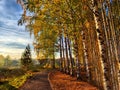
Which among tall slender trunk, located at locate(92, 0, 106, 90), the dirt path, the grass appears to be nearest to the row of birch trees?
tall slender trunk, located at locate(92, 0, 106, 90)

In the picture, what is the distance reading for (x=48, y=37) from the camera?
1380 inches

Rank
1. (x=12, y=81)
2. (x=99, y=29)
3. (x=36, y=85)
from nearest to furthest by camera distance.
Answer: (x=99, y=29)
(x=36, y=85)
(x=12, y=81)

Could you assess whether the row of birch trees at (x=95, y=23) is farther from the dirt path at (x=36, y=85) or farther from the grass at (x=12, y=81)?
the grass at (x=12, y=81)

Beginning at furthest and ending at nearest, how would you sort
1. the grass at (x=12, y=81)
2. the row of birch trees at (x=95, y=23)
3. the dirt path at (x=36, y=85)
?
the grass at (x=12, y=81), the dirt path at (x=36, y=85), the row of birch trees at (x=95, y=23)

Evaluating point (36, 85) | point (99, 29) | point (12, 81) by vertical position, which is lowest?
point (36, 85)

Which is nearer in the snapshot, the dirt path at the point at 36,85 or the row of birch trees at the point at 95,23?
the row of birch trees at the point at 95,23

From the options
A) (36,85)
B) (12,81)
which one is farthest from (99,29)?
(12,81)

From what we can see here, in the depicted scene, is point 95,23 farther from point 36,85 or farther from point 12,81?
point 12,81

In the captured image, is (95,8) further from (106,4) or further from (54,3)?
(54,3)

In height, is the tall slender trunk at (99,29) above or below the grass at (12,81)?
above

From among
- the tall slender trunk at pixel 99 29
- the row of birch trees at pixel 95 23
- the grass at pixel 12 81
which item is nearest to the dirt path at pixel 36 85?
the grass at pixel 12 81

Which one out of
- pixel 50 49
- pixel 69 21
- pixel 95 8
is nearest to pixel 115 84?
pixel 95 8

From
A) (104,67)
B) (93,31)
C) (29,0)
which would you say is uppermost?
(29,0)

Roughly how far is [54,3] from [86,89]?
5.89 metres
